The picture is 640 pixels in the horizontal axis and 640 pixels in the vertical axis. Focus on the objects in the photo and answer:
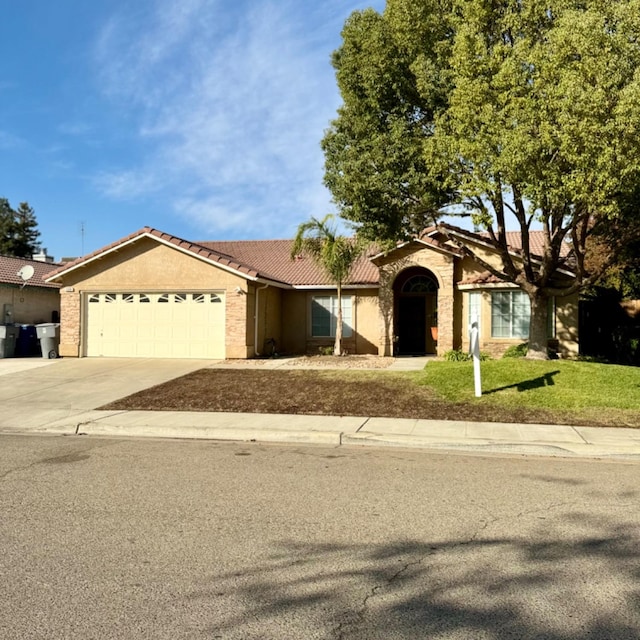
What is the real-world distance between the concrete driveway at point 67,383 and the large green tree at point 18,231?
166 ft

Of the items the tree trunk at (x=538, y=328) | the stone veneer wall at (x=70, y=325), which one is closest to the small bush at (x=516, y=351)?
the tree trunk at (x=538, y=328)

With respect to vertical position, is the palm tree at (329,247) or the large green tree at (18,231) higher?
the large green tree at (18,231)

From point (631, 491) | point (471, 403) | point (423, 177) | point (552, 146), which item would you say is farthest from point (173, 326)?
point (631, 491)

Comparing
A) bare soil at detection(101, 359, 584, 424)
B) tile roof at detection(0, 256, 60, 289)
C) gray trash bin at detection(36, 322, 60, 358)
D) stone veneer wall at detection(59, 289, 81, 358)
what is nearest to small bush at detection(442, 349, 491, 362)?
bare soil at detection(101, 359, 584, 424)

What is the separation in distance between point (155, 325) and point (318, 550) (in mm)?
16563

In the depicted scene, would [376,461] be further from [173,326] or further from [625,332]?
[625,332]

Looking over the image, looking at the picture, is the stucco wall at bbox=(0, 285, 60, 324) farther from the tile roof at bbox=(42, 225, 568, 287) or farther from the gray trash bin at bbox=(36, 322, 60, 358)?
the gray trash bin at bbox=(36, 322, 60, 358)

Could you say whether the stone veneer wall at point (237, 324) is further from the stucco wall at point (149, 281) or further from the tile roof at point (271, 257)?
the tile roof at point (271, 257)

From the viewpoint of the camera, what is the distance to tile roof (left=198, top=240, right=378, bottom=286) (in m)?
22.4

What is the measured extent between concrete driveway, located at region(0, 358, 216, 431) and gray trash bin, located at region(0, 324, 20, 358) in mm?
638

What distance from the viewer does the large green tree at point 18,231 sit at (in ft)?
211

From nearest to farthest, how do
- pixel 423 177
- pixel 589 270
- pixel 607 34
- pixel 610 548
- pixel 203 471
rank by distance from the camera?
1. pixel 610 548
2. pixel 203 471
3. pixel 607 34
4. pixel 423 177
5. pixel 589 270

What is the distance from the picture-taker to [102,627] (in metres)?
3.26

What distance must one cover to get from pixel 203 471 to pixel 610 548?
4346 millimetres
